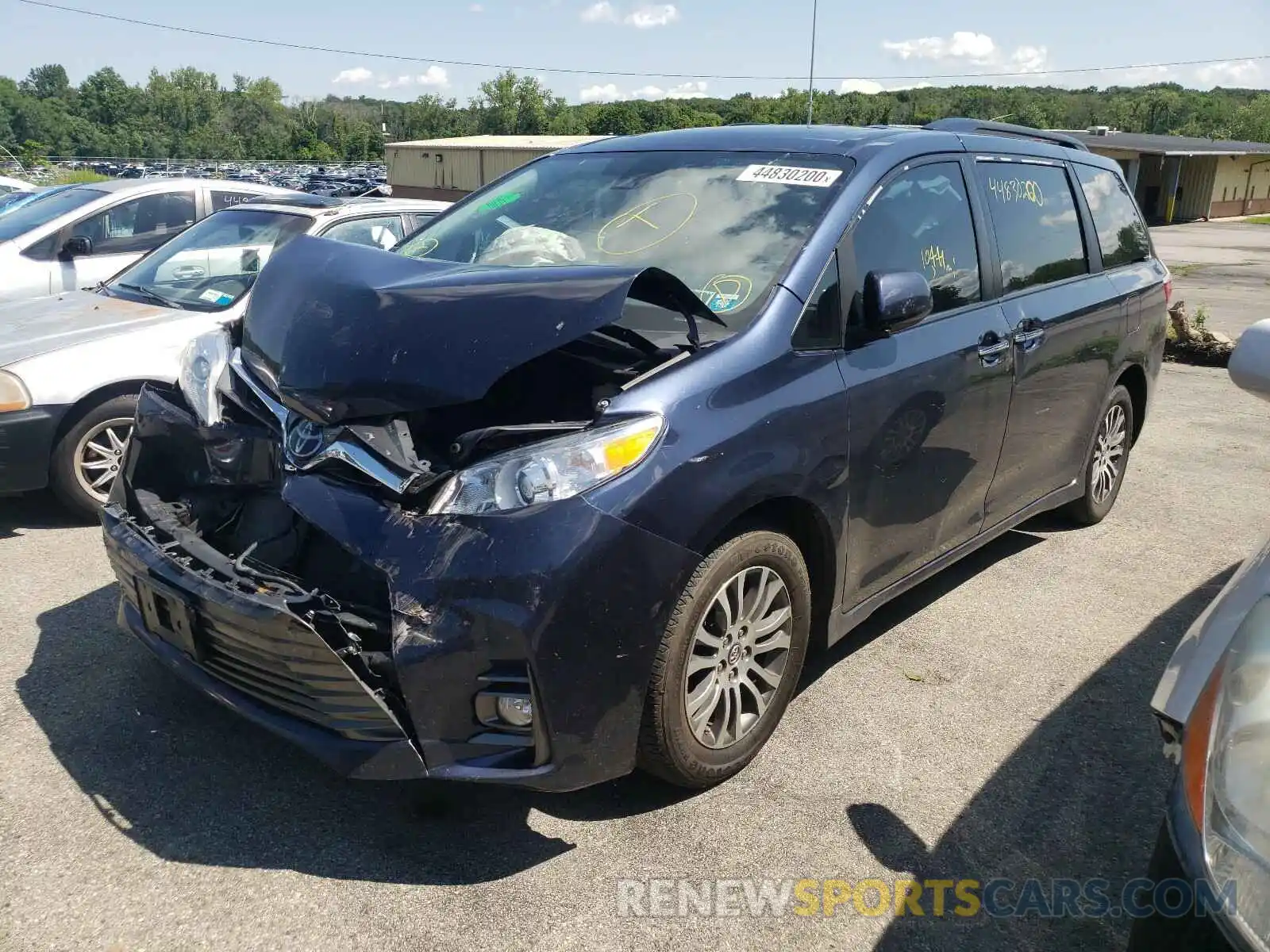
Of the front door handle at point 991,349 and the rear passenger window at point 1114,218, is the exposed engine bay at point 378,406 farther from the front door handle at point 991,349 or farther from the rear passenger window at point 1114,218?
the rear passenger window at point 1114,218

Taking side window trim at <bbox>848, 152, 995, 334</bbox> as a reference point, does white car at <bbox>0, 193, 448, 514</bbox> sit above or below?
below

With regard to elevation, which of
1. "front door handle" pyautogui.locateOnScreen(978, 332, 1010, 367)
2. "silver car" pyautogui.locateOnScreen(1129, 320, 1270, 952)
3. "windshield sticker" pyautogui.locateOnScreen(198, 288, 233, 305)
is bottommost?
"silver car" pyautogui.locateOnScreen(1129, 320, 1270, 952)

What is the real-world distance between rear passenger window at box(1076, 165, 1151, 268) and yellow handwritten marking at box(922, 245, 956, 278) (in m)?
1.56

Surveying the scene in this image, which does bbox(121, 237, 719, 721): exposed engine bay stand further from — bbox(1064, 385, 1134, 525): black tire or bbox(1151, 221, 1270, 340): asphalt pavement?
bbox(1151, 221, 1270, 340): asphalt pavement

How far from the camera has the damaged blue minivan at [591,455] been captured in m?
2.51

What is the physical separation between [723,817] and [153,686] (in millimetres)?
2022

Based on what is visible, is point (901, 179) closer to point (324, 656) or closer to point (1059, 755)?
point (1059, 755)

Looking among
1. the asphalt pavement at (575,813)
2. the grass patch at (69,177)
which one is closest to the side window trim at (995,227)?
the asphalt pavement at (575,813)

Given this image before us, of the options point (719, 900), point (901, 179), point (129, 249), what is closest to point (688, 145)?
point (901, 179)

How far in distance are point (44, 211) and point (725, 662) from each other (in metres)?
7.96

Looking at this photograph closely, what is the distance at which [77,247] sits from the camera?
306 inches

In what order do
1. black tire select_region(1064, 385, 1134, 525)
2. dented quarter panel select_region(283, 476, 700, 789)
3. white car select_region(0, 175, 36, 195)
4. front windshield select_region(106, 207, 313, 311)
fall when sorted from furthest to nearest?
white car select_region(0, 175, 36, 195) → front windshield select_region(106, 207, 313, 311) → black tire select_region(1064, 385, 1134, 525) → dented quarter panel select_region(283, 476, 700, 789)

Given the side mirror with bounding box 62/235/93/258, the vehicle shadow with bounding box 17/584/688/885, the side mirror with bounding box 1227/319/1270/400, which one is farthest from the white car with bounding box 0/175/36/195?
the side mirror with bounding box 1227/319/1270/400

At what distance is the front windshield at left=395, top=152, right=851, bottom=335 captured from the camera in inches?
131
